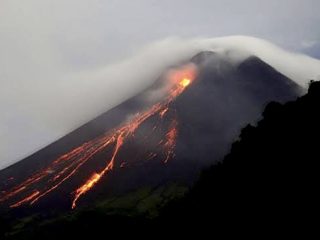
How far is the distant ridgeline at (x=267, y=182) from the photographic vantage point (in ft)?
124

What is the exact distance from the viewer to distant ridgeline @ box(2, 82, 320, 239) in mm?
37750

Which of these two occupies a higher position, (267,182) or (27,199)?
(27,199)

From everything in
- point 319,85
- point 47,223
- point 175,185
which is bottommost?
point 175,185

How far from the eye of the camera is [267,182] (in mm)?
42938

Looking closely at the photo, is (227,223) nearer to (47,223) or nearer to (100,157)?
(47,223)

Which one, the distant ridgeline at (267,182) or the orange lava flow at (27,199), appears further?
the orange lava flow at (27,199)

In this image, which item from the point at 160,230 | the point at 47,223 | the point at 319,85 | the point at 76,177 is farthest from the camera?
the point at 76,177

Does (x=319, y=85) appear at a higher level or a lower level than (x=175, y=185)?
higher

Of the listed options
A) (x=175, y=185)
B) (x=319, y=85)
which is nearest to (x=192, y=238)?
(x=319, y=85)

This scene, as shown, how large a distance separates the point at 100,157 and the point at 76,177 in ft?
47.7

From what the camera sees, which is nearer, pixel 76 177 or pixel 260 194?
pixel 260 194

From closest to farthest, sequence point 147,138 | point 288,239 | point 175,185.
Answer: point 288,239, point 175,185, point 147,138

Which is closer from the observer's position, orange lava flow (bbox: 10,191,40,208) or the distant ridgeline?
the distant ridgeline

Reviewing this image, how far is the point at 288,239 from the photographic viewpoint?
34.1m
